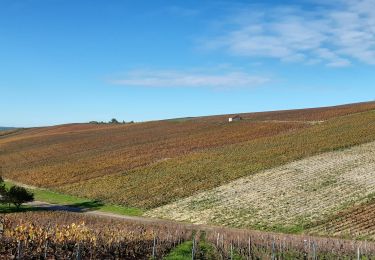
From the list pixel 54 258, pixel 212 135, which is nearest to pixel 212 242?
pixel 54 258

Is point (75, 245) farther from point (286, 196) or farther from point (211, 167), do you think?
point (211, 167)

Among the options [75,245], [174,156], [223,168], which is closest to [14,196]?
A: [223,168]

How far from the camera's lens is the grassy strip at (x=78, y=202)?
157 ft

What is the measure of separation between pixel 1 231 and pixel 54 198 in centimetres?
3568

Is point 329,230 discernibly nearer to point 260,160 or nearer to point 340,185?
point 340,185

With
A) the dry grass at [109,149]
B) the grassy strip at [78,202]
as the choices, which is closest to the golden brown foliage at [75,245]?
the grassy strip at [78,202]

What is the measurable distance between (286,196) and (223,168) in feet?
53.1

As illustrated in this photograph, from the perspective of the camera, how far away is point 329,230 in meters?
35.2

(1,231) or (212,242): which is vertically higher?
(1,231)

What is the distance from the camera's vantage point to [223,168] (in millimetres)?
60844

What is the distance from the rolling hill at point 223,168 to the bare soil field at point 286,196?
0.30ft

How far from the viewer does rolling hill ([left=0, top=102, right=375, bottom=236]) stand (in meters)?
43.8

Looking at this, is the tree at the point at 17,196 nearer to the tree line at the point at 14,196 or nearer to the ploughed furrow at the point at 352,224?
the tree line at the point at 14,196

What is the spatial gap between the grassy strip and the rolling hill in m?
1.28
